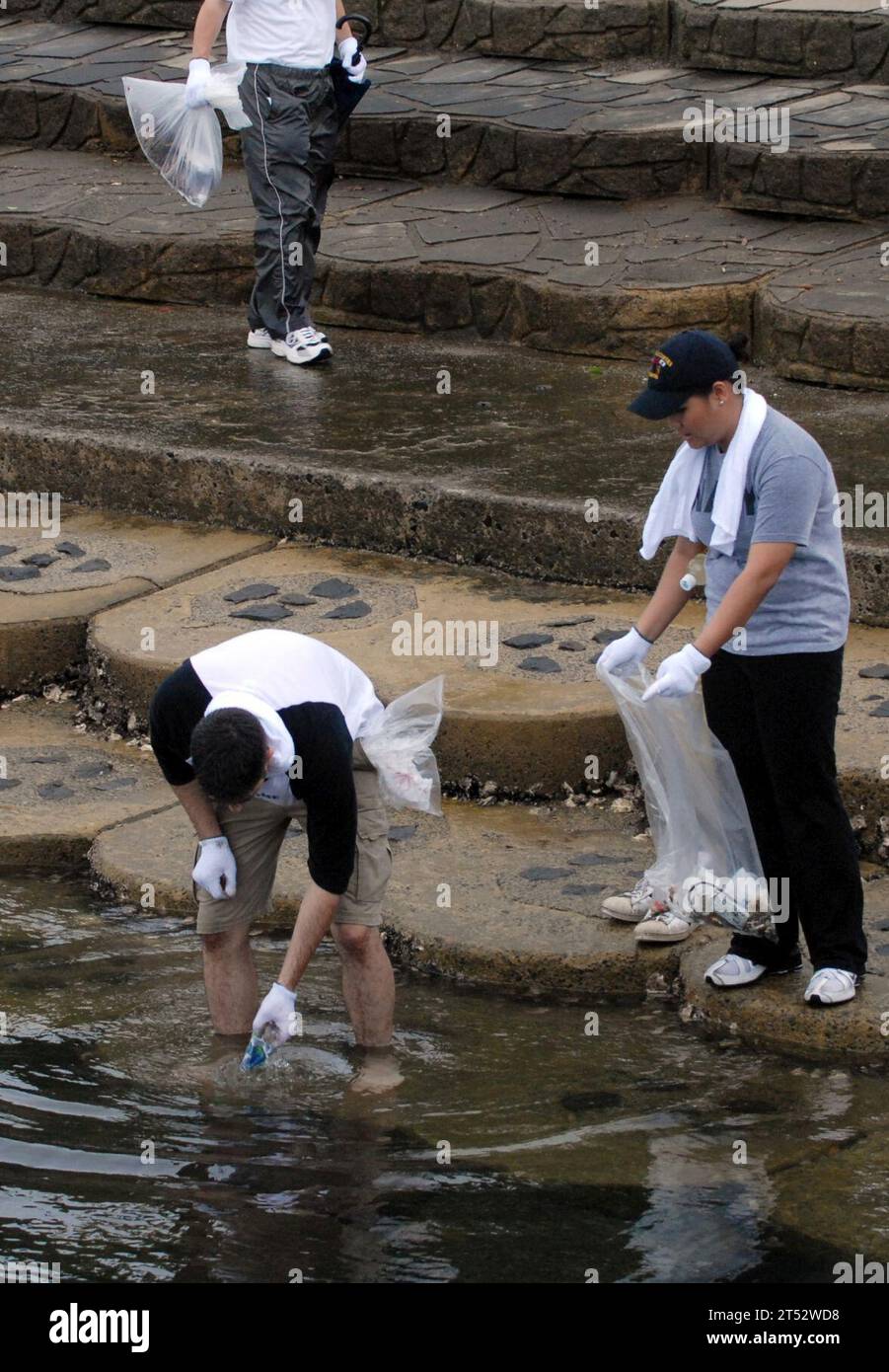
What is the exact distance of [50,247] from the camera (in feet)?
28.5

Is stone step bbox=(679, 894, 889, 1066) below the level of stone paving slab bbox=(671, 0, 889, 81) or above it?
below

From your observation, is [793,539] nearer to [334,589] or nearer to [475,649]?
[475,649]

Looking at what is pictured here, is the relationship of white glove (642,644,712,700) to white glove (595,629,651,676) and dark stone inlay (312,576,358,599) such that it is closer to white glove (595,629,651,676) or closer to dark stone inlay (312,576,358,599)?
white glove (595,629,651,676)

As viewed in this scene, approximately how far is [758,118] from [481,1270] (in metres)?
5.76

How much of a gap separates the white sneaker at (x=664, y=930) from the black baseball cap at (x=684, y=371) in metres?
1.18

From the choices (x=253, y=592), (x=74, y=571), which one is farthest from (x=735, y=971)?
(x=74, y=571)

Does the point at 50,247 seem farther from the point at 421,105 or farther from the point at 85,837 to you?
the point at 85,837

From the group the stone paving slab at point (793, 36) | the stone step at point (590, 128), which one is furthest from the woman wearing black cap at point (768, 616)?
the stone paving slab at point (793, 36)

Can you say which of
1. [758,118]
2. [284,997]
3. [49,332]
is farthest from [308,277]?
[284,997]

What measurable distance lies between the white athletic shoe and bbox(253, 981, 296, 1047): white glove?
1074 millimetres

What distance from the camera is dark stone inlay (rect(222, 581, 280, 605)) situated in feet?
19.6

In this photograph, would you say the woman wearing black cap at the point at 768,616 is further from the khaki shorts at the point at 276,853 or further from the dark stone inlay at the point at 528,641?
the dark stone inlay at the point at 528,641

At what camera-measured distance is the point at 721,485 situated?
3924 millimetres

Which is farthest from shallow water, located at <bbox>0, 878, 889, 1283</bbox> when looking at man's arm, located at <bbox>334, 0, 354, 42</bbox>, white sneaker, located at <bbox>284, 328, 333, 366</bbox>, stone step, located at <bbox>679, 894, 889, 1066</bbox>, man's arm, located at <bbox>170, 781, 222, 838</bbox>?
man's arm, located at <bbox>334, 0, 354, 42</bbox>
